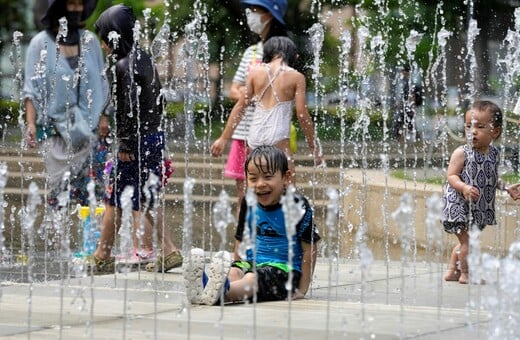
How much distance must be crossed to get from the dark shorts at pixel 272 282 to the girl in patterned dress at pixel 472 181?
1.22m

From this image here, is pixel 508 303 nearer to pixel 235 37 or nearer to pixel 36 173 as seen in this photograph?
pixel 36 173

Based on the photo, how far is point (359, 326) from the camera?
5.42 metres

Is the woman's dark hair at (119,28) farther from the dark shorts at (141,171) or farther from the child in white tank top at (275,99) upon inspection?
the child in white tank top at (275,99)

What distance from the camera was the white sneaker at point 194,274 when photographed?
5.97m

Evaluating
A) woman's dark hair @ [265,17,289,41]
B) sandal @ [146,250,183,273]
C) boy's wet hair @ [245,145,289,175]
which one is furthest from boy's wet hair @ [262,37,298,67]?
boy's wet hair @ [245,145,289,175]

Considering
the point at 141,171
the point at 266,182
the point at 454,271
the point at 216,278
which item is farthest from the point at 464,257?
the point at 141,171

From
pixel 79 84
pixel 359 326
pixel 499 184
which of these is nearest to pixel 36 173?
pixel 79 84

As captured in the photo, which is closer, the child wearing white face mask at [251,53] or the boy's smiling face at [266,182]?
the boy's smiling face at [266,182]

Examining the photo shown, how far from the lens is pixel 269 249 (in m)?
6.39

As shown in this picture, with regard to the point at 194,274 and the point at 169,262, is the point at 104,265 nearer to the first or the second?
the point at 169,262

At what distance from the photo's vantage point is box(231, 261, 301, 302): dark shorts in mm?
6242

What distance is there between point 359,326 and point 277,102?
2598mm

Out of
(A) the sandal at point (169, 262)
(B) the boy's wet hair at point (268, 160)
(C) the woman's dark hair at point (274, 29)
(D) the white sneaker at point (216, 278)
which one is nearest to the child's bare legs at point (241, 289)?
(D) the white sneaker at point (216, 278)

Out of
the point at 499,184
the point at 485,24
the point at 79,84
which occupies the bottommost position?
the point at 499,184
